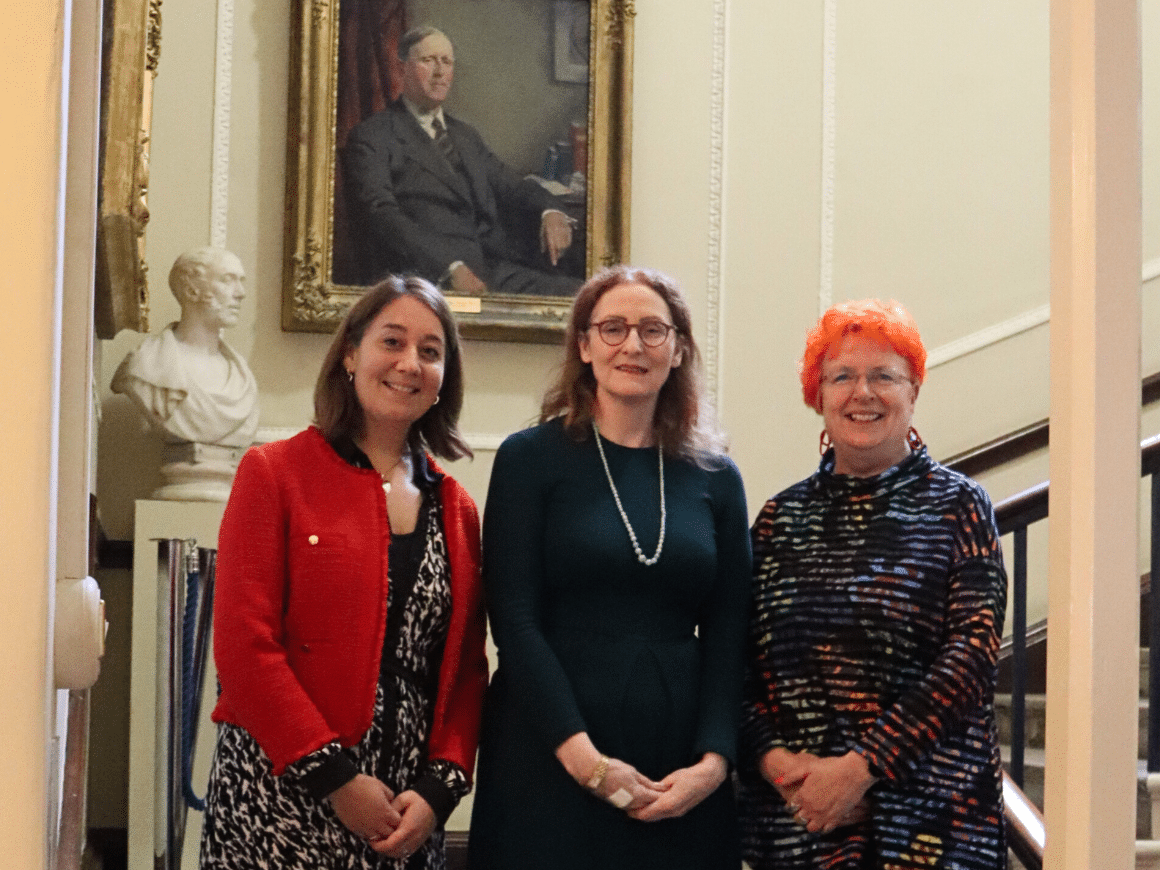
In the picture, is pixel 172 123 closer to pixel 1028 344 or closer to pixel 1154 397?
pixel 1028 344

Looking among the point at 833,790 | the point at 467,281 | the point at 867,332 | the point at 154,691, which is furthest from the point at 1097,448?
the point at 467,281

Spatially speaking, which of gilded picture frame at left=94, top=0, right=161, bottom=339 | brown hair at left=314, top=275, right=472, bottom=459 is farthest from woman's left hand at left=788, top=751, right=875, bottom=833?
gilded picture frame at left=94, top=0, right=161, bottom=339

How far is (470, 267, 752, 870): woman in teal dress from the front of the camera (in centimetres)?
202

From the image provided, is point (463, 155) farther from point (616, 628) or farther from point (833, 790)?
point (833, 790)

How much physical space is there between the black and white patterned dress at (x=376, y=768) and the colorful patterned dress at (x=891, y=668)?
0.52 meters

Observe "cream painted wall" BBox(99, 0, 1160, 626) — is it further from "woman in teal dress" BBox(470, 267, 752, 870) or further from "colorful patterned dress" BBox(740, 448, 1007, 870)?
"colorful patterned dress" BBox(740, 448, 1007, 870)

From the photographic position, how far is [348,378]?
2.23 metres

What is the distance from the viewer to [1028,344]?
16.7 ft

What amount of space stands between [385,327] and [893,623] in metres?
0.95

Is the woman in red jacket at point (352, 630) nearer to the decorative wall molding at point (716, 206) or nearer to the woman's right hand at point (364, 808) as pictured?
the woman's right hand at point (364, 808)

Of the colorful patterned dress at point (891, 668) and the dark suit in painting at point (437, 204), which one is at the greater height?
the dark suit in painting at point (437, 204)

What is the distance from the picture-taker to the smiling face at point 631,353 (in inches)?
86.6

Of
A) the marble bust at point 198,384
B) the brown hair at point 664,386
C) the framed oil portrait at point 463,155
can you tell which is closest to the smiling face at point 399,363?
the brown hair at point 664,386

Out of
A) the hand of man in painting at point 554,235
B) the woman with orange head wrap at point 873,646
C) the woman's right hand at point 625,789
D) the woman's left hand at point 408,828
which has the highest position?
the hand of man in painting at point 554,235
